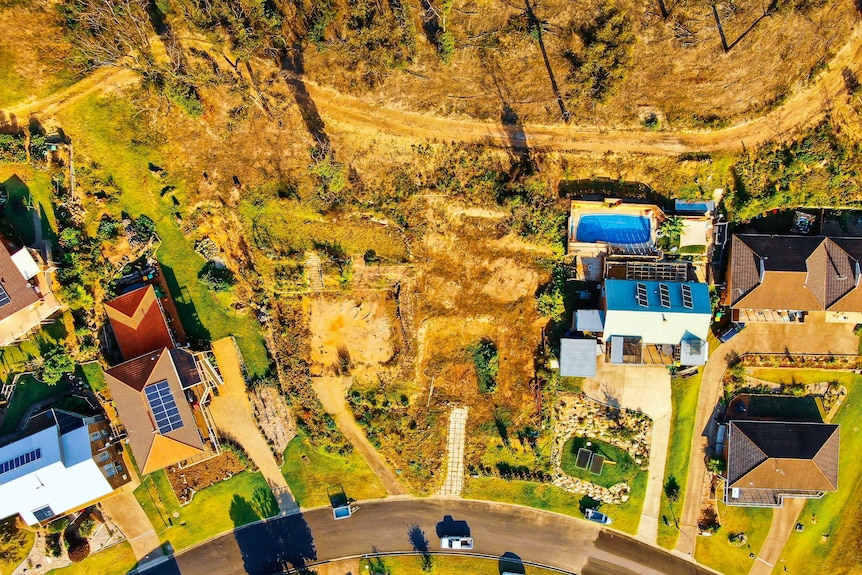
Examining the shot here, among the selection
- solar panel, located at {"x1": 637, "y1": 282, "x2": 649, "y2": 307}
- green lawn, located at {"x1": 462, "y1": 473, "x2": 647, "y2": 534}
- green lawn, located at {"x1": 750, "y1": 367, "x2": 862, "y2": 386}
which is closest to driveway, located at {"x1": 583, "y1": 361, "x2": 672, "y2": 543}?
solar panel, located at {"x1": 637, "y1": 282, "x2": 649, "y2": 307}

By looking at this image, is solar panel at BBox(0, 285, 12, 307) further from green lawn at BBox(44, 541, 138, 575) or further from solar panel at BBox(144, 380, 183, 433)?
green lawn at BBox(44, 541, 138, 575)

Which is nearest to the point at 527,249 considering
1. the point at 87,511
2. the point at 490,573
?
the point at 490,573

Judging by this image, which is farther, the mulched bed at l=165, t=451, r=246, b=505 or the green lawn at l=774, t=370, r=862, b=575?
the mulched bed at l=165, t=451, r=246, b=505

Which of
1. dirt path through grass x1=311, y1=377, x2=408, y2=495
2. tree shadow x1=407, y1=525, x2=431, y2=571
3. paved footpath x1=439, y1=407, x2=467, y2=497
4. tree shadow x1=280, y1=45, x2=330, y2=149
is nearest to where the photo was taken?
tree shadow x1=280, y1=45, x2=330, y2=149

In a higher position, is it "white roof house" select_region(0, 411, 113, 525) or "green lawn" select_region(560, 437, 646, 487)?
"white roof house" select_region(0, 411, 113, 525)

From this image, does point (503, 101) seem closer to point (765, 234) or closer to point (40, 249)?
point (765, 234)

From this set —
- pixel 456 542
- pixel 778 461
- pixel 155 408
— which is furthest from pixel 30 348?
pixel 778 461
